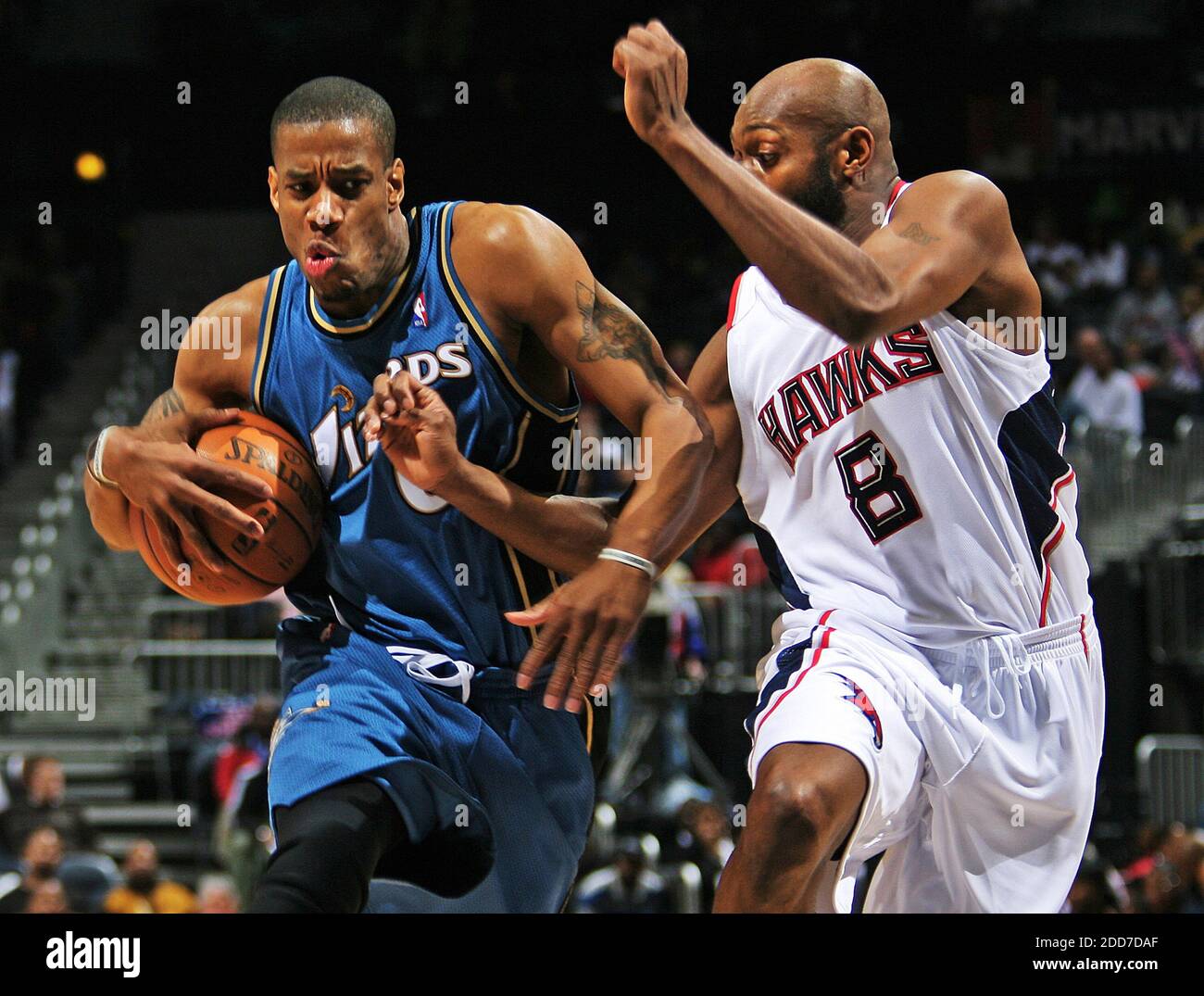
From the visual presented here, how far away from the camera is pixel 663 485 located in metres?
3.88

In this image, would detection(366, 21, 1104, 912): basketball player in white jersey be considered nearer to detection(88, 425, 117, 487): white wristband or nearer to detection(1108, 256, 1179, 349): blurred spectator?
detection(88, 425, 117, 487): white wristband

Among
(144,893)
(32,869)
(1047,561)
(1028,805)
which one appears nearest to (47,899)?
(32,869)

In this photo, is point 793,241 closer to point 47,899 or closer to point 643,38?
point 643,38

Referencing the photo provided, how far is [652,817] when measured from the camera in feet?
30.6

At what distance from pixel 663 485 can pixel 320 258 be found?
3.14 feet

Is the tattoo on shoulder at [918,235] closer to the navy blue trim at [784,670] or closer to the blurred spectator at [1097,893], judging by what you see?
the navy blue trim at [784,670]

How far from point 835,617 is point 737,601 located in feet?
19.6

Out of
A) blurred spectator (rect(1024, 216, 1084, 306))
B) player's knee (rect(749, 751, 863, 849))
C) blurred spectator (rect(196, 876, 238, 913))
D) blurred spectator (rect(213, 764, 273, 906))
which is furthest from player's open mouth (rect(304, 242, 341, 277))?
blurred spectator (rect(1024, 216, 1084, 306))

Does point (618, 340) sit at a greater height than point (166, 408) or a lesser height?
greater

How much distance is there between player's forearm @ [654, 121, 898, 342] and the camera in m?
3.58

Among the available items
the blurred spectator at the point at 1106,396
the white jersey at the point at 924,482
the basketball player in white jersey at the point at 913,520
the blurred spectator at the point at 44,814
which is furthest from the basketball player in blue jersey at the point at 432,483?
the blurred spectator at the point at 1106,396

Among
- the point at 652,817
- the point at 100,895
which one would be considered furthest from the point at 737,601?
the point at 100,895

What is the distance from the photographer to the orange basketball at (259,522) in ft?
12.8

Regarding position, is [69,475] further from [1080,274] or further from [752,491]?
[752,491]
